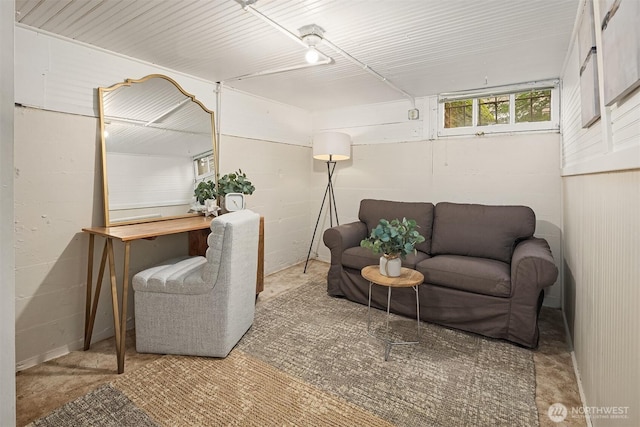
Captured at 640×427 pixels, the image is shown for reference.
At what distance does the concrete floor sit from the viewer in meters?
1.80

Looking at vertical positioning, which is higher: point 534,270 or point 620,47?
point 620,47

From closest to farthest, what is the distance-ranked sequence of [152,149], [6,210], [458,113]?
[6,210] → [152,149] → [458,113]

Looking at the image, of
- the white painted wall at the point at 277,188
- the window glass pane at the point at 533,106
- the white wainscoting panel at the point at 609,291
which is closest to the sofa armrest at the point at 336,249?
the white painted wall at the point at 277,188

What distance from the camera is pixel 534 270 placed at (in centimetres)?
234

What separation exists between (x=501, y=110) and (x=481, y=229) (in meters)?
1.38

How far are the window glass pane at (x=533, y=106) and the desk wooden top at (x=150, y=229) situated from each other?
3.31 metres

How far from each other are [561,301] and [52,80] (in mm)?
4615

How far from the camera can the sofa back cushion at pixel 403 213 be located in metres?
3.39

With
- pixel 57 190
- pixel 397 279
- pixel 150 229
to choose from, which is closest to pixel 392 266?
pixel 397 279

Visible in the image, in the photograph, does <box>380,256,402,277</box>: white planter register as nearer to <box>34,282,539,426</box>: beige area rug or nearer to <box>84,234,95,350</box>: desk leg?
<box>34,282,539,426</box>: beige area rug

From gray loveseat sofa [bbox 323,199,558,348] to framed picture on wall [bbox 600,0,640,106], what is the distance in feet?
4.70

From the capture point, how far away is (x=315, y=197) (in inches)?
191

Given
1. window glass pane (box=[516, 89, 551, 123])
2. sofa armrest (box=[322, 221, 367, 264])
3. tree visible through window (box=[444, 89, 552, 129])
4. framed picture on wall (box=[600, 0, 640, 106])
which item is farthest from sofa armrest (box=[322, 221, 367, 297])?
framed picture on wall (box=[600, 0, 640, 106])

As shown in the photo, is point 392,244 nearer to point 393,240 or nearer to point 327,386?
point 393,240
